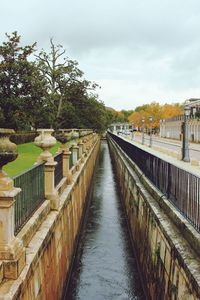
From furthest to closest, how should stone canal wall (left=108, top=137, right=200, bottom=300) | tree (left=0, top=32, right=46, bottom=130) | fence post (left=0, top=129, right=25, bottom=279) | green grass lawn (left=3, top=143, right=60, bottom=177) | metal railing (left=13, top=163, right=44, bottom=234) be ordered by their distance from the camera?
tree (left=0, top=32, right=46, bottom=130) < green grass lawn (left=3, top=143, right=60, bottom=177) < metal railing (left=13, top=163, right=44, bottom=234) < stone canal wall (left=108, top=137, right=200, bottom=300) < fence post (left=0, top=129, right=25, bottom=279)

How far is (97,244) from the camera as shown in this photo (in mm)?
14734

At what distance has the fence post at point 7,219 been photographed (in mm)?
5172

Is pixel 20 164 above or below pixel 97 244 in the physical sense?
above

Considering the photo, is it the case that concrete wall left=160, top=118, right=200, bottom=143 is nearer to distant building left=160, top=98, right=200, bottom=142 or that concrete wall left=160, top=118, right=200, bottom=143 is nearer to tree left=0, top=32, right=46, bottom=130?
distant building left=160, top=98, right=200, bottom=142

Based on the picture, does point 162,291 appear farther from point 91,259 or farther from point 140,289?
point 91,259

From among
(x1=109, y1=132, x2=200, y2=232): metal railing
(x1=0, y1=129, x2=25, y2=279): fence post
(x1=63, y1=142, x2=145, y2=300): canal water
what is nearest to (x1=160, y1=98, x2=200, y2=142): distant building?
(x1=63, y1=142, x2=145, y2=300): canal water

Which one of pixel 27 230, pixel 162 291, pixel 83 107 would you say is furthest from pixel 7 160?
pixel 83 107

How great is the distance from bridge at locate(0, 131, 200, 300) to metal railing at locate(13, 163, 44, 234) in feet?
0.05

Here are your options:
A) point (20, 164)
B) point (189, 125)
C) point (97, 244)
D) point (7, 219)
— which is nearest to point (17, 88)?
point (20, 164)

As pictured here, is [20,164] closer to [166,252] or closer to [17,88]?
[166,252]

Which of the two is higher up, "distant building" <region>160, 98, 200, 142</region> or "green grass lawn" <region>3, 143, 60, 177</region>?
"distant building" <region>160, 98, 200, 142</region>

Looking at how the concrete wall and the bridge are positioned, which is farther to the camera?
the concrete wall

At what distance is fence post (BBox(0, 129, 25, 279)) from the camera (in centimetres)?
517

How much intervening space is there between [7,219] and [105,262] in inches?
326
